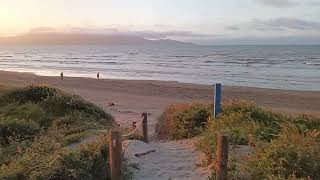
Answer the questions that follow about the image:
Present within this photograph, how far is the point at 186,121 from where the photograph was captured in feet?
40.3

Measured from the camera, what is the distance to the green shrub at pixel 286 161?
294 inches

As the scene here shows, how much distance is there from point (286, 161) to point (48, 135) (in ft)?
20.4

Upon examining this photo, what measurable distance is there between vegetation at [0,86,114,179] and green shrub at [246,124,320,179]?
99.9 inches

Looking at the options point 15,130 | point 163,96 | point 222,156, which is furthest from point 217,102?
point 163,96

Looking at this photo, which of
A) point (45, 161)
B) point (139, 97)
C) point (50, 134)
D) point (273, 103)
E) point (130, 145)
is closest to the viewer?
point (45, 161)

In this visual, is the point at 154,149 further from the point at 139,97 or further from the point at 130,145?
the point at 139,97

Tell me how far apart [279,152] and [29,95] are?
10.9 meters

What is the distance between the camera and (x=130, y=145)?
10.4 meters

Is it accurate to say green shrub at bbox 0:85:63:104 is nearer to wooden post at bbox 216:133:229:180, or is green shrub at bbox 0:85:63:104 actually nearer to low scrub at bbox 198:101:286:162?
low scrub at bbox 198:101:286:162

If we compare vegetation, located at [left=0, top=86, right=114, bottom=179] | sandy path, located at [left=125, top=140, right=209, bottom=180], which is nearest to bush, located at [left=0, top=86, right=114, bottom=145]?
vegetation, located at [left=0, top=86, right=114, bottom=179]

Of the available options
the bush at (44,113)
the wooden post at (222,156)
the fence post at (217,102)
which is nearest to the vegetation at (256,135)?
the fence post at (217,102)

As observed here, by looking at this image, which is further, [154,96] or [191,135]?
[154,96]

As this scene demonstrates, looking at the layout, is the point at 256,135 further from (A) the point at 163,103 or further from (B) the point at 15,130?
(A) the point at 163,103

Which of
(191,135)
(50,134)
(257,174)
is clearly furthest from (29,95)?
(257,174)
